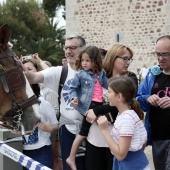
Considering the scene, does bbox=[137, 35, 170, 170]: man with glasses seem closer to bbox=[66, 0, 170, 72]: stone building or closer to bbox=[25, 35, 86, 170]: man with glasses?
bbox=[25, 35, 86, 170]: man with glasses

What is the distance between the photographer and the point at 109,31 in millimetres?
16109

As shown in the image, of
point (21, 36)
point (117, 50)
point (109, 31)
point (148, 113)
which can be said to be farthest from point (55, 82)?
point (21, 36)

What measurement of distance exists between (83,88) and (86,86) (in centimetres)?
4

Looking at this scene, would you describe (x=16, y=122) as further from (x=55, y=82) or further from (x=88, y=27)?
(x=88, y=27)

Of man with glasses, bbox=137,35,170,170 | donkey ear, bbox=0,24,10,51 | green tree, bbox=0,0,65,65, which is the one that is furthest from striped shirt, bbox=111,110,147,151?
green tree, bbox=0,0,65,65

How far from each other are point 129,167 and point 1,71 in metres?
1.34

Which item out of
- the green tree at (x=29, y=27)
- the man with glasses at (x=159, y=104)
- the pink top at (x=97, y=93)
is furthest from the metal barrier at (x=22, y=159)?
the green tree at (x=29, y=27)

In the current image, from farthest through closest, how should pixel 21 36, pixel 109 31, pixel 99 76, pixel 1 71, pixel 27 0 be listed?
pixel 27 0 < pixel 21 36 < pixel 109 31 < pixel 99 76 < pixel 1 71

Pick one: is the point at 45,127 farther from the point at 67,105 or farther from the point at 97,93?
the point at 97,93

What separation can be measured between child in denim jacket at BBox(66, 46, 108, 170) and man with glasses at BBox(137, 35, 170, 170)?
439mm

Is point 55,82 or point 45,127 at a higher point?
point 55,82

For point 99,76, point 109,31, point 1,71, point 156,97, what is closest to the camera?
point 1,71

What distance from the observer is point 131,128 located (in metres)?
3.06

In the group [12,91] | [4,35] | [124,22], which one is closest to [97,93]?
[12,91]
